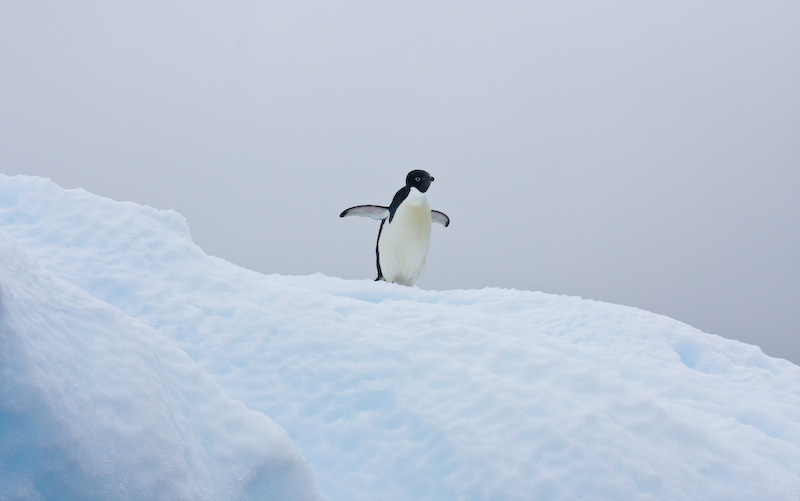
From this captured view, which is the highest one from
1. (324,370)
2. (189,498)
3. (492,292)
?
(189,498)

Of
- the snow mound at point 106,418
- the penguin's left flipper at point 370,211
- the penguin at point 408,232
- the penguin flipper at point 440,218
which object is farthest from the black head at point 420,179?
the snow mound at point 106,418

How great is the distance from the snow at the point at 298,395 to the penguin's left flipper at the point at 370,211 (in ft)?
8.50

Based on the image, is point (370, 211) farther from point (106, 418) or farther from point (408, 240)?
point (106, 418)

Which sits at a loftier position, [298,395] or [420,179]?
[420,179]

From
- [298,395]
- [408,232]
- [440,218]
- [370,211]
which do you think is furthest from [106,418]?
[440,218]

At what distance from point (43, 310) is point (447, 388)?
113cm

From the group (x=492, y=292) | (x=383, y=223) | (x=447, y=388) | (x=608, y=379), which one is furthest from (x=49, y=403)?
(x=383, y=223)

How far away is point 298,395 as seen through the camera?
1825mm

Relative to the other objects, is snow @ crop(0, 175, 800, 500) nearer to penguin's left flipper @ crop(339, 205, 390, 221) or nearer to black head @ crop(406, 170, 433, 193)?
black head @ crop(406, 170, 433, 193)

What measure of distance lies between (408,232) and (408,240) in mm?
68

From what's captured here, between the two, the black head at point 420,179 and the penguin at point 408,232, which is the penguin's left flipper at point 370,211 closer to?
the penguin at point 408,232

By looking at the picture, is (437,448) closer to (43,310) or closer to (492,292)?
(43,310)

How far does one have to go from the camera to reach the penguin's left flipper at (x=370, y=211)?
5.26 meters

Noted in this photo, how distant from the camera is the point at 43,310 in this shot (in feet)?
3.70
